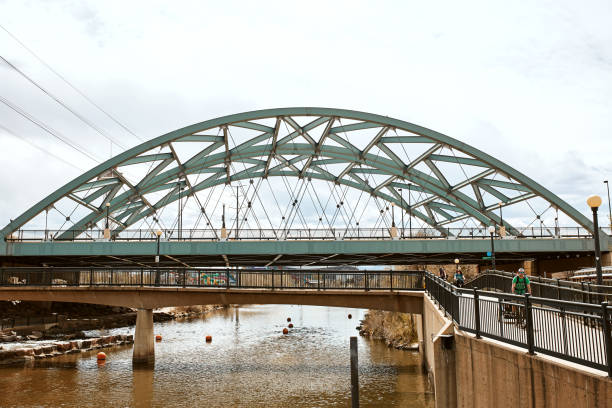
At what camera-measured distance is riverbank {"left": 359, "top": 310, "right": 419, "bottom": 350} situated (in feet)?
A: 131

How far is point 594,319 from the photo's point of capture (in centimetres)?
840

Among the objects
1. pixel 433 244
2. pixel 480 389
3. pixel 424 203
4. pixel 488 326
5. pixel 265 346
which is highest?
pixel 424 203

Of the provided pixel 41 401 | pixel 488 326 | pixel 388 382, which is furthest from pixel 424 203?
pixel 488 326

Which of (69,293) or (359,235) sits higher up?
(359,235)

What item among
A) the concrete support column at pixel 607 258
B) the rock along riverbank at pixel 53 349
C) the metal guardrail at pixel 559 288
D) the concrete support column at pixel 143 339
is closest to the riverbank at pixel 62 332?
the rock along riverbank at pixel 53 349

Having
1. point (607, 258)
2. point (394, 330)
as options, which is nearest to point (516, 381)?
point (394, 330)

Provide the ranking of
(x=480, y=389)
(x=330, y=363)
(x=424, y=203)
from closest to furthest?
(x=480, y=389), (x=330, y=363), (x=424, y=203)

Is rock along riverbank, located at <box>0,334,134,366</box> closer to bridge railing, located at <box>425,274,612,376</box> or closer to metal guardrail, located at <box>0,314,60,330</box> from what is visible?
metal guardrail, located at <box>0,314,60,330</box>

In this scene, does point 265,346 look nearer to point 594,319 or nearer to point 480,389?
point 480,389

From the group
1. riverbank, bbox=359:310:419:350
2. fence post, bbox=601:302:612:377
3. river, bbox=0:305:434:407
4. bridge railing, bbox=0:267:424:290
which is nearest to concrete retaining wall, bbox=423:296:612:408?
fence post, bbox=601:302:612:377

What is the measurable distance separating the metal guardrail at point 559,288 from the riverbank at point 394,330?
38.2 ft

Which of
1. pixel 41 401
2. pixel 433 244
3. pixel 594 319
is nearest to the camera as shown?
pixel 594 319

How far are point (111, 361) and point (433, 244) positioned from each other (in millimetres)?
31689

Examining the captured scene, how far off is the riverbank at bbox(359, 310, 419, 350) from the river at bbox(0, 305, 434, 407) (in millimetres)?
1294
